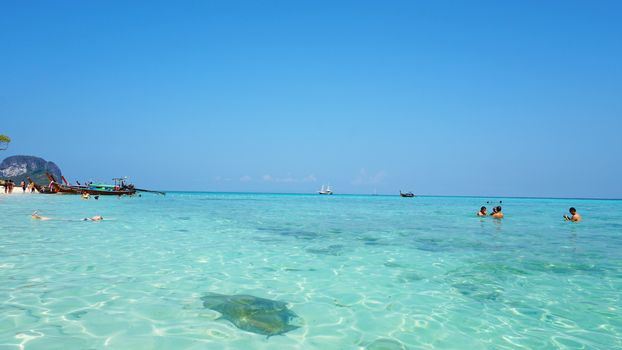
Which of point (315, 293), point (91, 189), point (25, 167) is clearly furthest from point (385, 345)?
point (25, 167)

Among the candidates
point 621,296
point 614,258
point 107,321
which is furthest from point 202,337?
point 614,258

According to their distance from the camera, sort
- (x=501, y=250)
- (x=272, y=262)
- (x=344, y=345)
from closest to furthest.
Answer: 1. (x=344, y=345)
2. (x=272, y=262)
3. (x=501, y=250)

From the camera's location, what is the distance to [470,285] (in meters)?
8.82

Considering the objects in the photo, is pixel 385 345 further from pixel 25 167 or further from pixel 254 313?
pixel 25 167

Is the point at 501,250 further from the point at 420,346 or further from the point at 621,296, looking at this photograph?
the point at 420,346

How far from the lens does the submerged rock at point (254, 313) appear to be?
590 cm

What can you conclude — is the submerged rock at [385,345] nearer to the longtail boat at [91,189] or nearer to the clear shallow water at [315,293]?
the clear shallow water at [315,293]

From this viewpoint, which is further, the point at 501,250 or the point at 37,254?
the point at 501,250

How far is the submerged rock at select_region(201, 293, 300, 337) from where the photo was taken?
590 centimetres

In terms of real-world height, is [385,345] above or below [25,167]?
below

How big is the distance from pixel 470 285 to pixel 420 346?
407cm

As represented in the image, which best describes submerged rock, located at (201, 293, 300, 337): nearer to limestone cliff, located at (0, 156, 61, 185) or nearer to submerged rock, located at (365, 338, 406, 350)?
submerged rock, located at (365, 338, 406, 350)

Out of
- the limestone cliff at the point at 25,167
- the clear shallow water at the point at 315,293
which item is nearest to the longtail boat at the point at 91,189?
the clear shallow water at the point at 315,293

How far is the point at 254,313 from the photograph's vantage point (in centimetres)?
654
